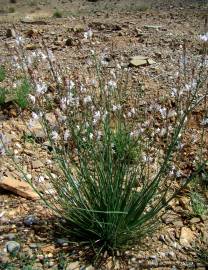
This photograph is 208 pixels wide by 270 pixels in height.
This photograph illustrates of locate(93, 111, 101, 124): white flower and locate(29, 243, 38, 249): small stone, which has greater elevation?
locate(93, 111, 101, 124): white flower

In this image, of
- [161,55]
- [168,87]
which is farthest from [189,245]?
[161,55]

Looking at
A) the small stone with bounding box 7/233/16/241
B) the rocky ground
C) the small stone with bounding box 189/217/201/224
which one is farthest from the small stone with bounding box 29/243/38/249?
the small stone with bounding box 189/217/201/224

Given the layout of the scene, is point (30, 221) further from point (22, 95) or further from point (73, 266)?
point (22, 95)

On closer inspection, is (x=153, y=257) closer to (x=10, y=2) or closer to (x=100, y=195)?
(x=100, y=195)

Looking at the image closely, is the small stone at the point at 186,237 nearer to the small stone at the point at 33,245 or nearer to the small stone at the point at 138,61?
the small stone at the point at 33,245

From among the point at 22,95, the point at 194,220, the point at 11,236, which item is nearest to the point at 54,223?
the point at 11,236

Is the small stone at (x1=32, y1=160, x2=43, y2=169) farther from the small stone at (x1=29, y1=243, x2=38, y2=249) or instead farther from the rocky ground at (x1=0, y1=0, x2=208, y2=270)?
the small stone at (x1=29, y1=243, x2=38, y2=249)
